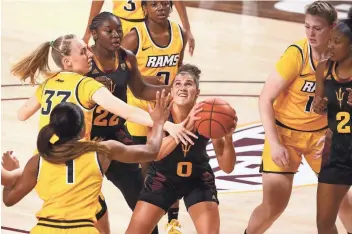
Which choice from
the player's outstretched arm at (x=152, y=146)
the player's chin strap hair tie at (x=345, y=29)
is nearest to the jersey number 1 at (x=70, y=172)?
the player's outstretched arm at (x=152, y=146)

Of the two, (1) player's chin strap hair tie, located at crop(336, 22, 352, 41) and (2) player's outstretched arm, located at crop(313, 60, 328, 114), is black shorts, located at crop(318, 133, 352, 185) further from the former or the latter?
(1) player's chin strap hair tie, located at crop(336, 22, 352, 41)

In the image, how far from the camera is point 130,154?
603 cm

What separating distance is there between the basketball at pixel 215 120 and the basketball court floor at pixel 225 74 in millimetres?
1624

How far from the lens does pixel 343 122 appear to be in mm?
6938

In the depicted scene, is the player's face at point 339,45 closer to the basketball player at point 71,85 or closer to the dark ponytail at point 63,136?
the basketball player at point 71,85

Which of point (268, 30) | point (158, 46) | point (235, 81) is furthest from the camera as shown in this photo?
point (268, 30)

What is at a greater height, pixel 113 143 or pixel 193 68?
pixel 193 68

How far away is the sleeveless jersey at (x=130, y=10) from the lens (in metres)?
10.9

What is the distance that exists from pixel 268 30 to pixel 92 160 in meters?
10.5

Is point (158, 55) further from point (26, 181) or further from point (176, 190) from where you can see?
point (26, 181)

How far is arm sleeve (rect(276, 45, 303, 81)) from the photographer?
716 centimetres

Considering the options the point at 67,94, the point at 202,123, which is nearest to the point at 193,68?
the point at 202,123

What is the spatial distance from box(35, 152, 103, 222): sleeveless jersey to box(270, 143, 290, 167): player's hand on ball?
1.59 m

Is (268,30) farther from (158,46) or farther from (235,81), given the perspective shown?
(158,46)
